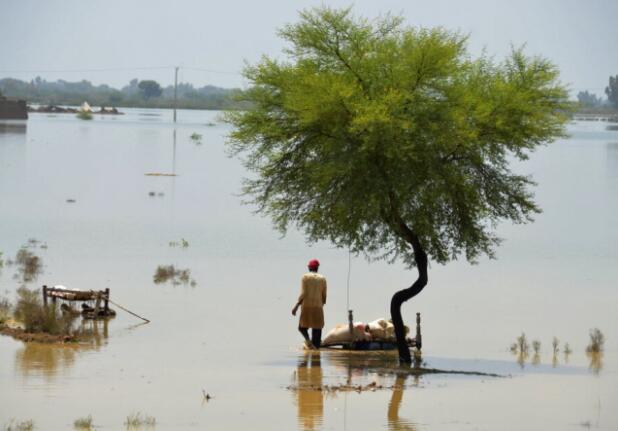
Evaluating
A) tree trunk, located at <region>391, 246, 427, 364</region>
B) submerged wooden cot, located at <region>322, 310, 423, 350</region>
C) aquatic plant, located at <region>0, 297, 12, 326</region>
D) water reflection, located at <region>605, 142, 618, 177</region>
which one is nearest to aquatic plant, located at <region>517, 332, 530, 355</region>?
submerged wooden cot, located at <region>322, 310, 423, 350</region>

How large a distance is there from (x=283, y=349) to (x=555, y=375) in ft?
15.9

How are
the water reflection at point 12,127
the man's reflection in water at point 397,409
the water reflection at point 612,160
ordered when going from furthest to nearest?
1. the water reflection at point 12,127
2. the water reflection at point 612,160
3. the man's reflection in water at point 397,409

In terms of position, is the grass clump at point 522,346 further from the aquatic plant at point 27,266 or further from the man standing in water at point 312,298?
the aquatic plant at point 27,266

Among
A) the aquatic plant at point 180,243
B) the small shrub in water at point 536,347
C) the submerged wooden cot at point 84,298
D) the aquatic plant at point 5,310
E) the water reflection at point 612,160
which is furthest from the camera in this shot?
the water reflection at point 612,160

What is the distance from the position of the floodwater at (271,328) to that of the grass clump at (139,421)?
0.16 meters

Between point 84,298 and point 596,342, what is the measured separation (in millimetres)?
9961

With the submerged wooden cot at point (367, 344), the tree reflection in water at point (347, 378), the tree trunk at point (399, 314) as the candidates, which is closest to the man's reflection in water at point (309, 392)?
the tree reflection in water at point (347, 378)

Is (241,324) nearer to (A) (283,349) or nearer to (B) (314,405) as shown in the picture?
(A) (283,349)

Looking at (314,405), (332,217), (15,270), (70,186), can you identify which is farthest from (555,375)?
(70,186)

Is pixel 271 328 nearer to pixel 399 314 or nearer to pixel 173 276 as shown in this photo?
pixel 399 314

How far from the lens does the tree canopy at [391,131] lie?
888 inches

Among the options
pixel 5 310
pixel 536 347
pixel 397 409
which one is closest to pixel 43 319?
pixel 5 310

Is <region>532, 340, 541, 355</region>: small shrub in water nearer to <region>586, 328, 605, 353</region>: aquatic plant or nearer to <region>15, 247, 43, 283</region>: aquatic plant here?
<region>586, 328, 605, 353</region>: aquatic plant

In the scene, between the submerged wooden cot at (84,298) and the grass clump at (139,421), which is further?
the submerged wooden cot at (84,298)
